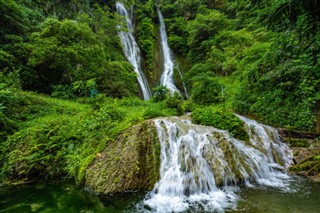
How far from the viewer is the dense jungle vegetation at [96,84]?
497cm

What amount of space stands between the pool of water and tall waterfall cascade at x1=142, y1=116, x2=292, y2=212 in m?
0.25

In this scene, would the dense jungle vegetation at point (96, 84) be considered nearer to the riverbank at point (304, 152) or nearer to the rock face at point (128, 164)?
the rock face at point (128, 164)

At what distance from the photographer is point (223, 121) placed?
21.6ft

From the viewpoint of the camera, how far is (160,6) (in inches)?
1069

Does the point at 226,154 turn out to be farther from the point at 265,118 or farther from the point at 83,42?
the point at 83,42

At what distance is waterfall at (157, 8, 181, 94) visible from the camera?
18.0 m

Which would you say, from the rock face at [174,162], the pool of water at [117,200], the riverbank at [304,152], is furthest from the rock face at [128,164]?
the riverbank at [304,152]

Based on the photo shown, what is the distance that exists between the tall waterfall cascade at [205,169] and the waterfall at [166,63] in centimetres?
1156

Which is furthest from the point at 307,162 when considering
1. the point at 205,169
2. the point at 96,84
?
the point at 96,84

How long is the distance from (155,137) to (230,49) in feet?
45.5

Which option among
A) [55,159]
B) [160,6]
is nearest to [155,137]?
[55,159]

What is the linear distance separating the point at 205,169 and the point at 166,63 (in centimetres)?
1749

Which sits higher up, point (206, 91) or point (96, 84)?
point (96, 84)

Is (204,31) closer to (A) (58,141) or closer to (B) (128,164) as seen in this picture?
(A) (58,141)
